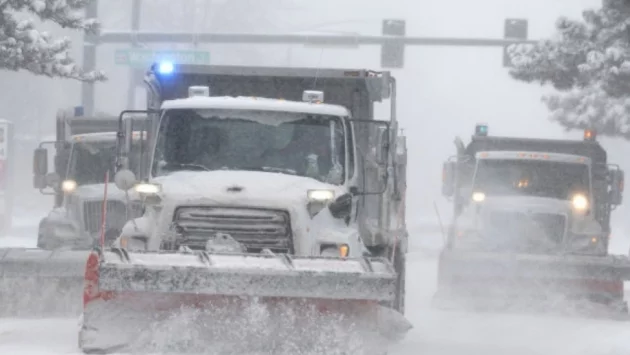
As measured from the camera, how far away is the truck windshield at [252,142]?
38.9 feet

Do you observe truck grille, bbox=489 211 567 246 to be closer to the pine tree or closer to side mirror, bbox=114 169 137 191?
the pine tree

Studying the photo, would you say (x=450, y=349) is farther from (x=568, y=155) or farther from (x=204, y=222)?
(x=568, y=155)

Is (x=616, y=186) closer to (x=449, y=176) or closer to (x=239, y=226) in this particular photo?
(x=449, y=176)

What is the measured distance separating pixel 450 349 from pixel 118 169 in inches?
132

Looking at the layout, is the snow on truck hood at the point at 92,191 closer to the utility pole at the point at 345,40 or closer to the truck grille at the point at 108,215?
the truck grille at the point at 108,215

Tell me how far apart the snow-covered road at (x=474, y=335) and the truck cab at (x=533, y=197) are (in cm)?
139

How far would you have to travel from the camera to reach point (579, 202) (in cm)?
1859

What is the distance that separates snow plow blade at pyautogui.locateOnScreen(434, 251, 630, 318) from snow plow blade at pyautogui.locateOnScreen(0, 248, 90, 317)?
195 inches

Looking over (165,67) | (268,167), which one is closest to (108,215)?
(165,67)

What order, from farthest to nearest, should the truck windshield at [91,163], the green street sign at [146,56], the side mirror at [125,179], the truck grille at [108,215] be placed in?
the green street sign at [146,56] → the truck windshield at [91,163] → the truck grille at [108,215] → the side mirror at [125,179]

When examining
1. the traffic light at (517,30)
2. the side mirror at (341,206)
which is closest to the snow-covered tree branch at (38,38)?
the side mirror at (341,206)

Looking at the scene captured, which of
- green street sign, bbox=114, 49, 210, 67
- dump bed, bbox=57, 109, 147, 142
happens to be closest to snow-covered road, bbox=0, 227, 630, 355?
dump bed, bbox=57, 109, 147, 142

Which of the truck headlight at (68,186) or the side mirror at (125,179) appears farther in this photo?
the truck headlight at (68,186)

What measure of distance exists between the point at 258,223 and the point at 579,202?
853 cm
